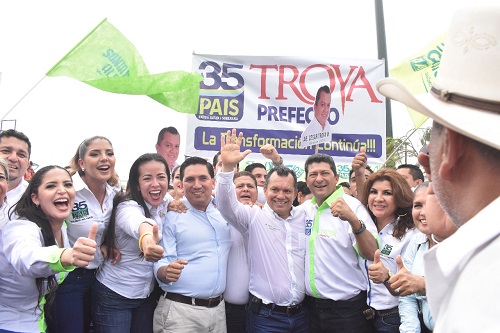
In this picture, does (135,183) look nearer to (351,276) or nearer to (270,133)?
(351,276)

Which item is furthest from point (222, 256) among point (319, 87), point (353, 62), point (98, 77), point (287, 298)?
point (353, 62)

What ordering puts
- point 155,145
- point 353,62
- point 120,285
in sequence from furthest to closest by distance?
point 353,62 → point 155,145 → point 120,285

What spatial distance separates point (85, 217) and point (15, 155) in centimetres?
92

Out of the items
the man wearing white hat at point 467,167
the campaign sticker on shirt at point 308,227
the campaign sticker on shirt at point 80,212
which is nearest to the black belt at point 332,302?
the campaign sticker on shirt at point 308,227

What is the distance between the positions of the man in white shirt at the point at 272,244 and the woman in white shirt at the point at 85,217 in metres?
0.93

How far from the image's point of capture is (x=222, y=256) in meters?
4.29

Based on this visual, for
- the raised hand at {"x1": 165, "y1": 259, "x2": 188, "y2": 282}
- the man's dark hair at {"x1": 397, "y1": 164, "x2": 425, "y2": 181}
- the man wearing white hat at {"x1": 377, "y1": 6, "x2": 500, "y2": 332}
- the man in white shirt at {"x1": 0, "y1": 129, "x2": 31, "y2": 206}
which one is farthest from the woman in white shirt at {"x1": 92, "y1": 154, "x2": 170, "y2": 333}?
the man's dark hair at {"x1": 397, "y1": 164, "x2": 425, "y2": 181}

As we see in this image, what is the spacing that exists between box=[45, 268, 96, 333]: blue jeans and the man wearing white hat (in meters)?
3.45

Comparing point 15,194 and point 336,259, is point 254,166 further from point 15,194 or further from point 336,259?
point 15,194

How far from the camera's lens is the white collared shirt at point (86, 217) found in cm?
402

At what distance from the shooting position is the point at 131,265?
13.3ft

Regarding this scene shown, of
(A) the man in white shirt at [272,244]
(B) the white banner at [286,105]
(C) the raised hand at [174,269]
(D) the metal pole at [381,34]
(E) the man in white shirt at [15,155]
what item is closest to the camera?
(C) the raised hand at [174,269]

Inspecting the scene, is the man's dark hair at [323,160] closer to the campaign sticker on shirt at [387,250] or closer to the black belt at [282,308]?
the campaign sticker on shirt at [387,250]

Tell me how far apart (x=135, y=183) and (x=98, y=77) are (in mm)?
1630
